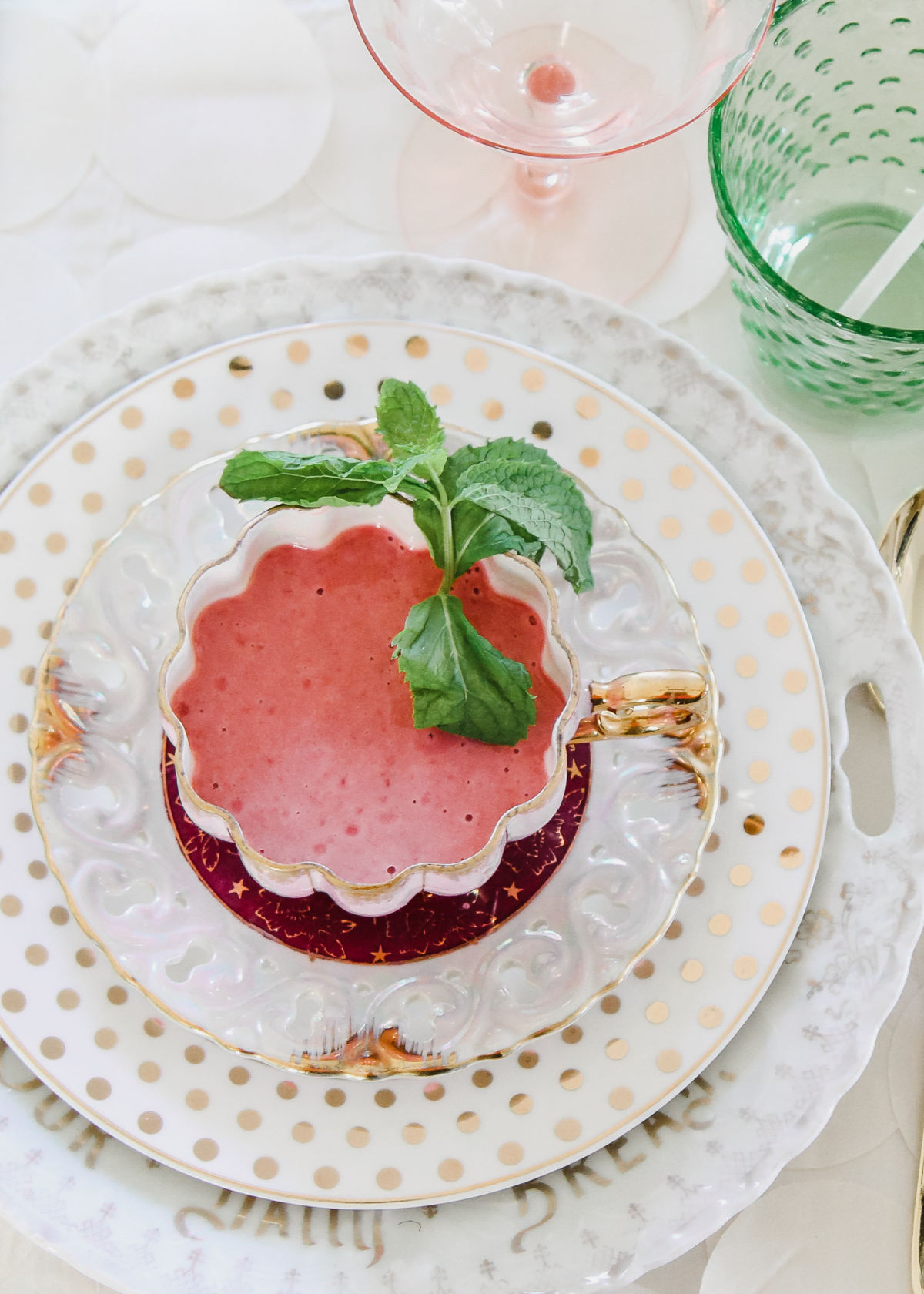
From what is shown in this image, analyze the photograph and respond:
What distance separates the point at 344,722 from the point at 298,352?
0.38 meters

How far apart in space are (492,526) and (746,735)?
338mm

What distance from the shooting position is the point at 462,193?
136 cm

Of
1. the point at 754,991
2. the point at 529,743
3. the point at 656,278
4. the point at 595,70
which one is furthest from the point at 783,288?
the point at 754,991

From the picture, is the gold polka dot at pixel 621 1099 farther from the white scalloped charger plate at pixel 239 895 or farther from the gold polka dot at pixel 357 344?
the gold polka dot at pixel 357 344

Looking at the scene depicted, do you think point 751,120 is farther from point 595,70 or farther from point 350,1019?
point 350,1019

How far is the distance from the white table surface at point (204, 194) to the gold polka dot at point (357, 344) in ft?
0.67

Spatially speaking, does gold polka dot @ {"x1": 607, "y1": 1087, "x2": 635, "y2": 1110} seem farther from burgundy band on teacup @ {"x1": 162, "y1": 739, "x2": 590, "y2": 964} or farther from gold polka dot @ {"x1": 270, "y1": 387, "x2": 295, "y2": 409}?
gold polka dot @ {"x1": 270, "y1": 387, "x2": 295, "y2": 409}

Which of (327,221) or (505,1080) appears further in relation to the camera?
(327,221)

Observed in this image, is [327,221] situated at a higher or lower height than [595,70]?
lower

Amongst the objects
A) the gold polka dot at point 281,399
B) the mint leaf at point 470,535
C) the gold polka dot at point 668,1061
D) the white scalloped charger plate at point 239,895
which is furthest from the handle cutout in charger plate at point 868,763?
the gold polka dot at point 281,399

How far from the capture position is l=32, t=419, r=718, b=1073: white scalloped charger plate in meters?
1.04

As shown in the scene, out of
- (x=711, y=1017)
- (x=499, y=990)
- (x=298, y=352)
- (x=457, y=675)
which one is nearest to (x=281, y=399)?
(x=298, y=352)

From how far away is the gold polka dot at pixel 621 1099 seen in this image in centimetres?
107

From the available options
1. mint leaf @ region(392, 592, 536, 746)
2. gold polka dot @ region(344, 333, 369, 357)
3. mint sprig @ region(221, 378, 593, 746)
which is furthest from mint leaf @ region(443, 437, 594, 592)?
gold polka dot @ region(344, 333, 369, 357)
